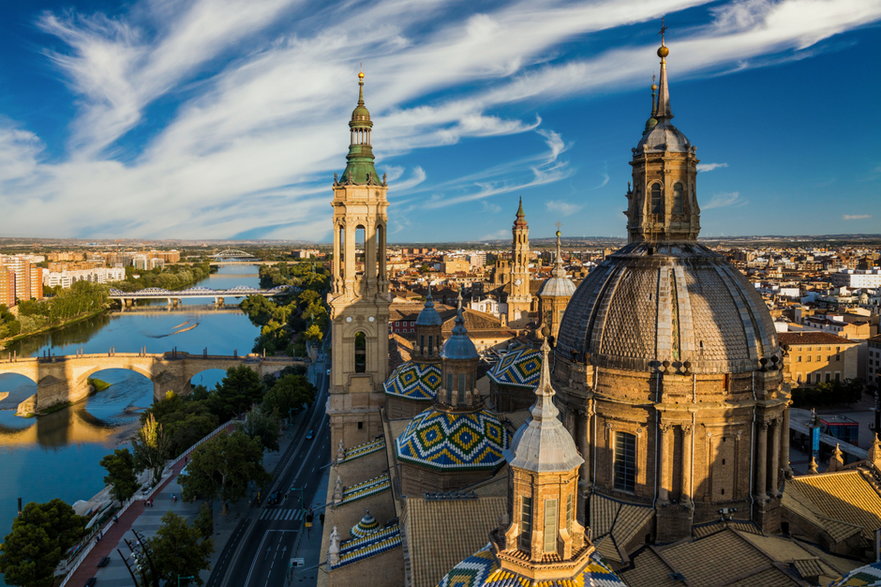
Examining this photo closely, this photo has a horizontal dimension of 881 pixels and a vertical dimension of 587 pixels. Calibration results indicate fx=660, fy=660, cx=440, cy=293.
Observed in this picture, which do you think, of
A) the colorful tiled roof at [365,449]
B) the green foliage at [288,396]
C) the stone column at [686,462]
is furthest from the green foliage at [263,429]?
the stone column at [686,462]

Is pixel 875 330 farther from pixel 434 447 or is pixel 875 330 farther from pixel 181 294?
pixel 181 294

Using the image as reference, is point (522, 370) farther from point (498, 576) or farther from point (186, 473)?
point (186, 473)

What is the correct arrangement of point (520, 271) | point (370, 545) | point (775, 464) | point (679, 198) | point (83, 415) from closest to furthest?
point (775, 464), point (370, 545), point (679, 198), point (83, 415), point (520, 271)

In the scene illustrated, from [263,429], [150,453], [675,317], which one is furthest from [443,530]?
[150,453]

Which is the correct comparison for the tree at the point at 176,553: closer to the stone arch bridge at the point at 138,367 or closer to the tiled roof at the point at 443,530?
the tiled roof at the point at 443,530

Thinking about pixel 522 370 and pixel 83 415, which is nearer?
pixel 522 370

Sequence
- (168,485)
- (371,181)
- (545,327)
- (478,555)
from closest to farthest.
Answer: (478,555), (545,327), (371,181), (168,485)

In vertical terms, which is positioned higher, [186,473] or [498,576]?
[498,576]

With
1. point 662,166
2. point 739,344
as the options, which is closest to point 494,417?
point 739,344
